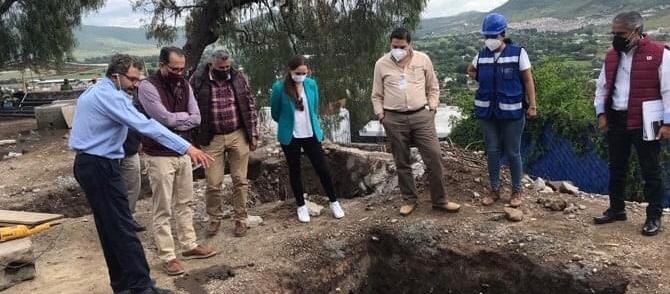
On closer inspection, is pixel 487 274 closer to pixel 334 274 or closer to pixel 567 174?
pixel 334 274

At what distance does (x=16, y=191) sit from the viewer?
25.2 ft

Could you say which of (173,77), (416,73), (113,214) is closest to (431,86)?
(416,73)

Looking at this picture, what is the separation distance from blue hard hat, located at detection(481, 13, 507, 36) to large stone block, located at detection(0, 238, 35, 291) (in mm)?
4349

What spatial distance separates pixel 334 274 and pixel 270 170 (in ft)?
10.3

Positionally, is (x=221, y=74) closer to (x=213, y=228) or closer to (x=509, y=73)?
(x=213, y=228)

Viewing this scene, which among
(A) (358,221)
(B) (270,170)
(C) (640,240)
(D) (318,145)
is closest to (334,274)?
(A) (358,221)

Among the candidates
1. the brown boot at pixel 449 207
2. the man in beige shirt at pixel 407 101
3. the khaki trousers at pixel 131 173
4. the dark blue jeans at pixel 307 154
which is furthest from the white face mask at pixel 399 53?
the khaki trousers at pixel 131 173

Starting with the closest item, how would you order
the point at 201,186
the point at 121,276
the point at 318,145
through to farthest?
the point at 121,276 → the point at 318,145 → the point at 201,186

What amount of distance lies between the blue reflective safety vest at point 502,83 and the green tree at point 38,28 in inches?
482

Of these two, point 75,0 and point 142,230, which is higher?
point 75,0

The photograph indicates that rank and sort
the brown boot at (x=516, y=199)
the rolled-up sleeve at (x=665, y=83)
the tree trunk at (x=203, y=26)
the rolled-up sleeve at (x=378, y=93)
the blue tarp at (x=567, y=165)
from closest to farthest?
the rolled-up sleeve at (x=665, y=83) < the rolled-up sleeve at (x=378, y=93) < the brown boot at (x=516, y=199) < the blue tarp at (x=567, y=165) < the tree trunk at (x=203, y=26)

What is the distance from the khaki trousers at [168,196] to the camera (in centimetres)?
455

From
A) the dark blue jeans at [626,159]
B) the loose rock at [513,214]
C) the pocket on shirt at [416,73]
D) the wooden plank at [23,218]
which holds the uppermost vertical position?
the pocket on shirt at [416,73]

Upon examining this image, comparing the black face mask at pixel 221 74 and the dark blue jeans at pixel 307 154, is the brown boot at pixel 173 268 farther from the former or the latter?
the black face mask at pixel 221 74
